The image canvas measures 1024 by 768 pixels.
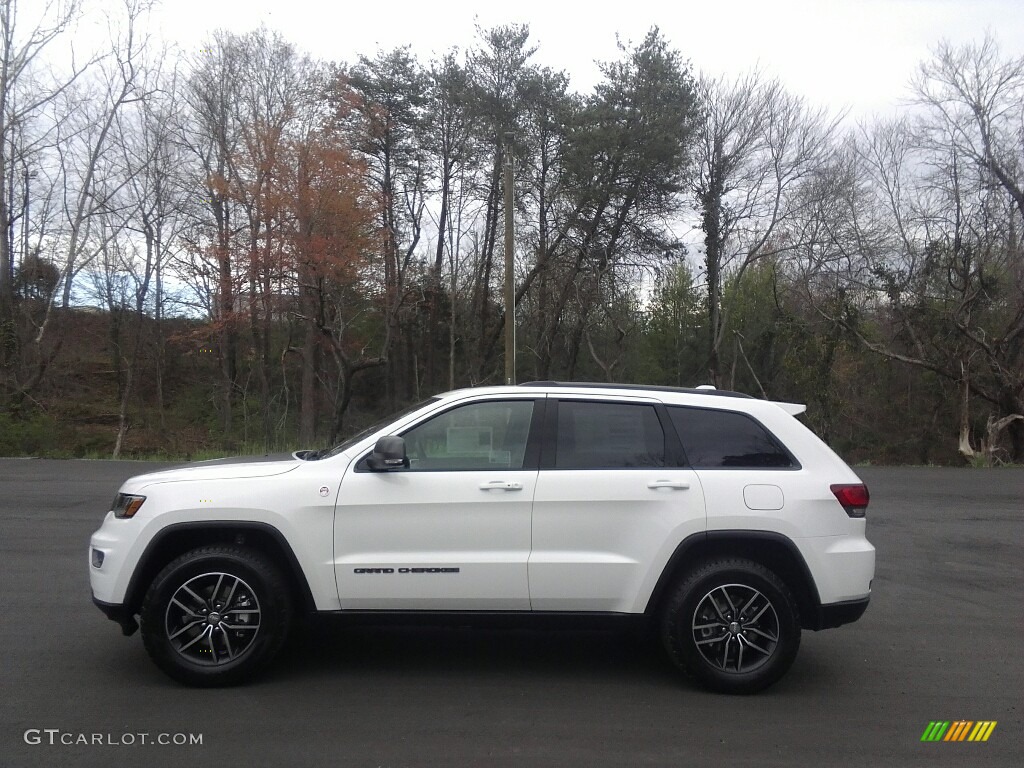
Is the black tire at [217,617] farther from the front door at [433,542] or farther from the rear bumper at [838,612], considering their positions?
the rear bumper at [838,612]

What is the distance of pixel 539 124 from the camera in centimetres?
3359

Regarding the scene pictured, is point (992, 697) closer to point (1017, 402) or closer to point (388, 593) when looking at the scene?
point (388, 593)

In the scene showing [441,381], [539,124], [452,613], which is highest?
[539,124]

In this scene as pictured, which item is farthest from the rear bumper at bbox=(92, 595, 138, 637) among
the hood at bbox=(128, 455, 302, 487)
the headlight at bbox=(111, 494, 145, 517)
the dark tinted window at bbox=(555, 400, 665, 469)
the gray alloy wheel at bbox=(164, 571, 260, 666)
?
the dark tinted window at bbox=(555, 400, 665, 469)

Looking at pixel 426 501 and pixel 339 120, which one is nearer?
pixel 426 501

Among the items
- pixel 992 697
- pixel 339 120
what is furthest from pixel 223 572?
pixel 339 120

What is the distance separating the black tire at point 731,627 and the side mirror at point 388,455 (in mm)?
1810

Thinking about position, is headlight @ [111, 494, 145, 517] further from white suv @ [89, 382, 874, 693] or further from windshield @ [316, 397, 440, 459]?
windshield @ [316, 397, 440, 459]

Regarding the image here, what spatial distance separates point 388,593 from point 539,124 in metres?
30.7

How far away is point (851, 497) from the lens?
5.24 meters

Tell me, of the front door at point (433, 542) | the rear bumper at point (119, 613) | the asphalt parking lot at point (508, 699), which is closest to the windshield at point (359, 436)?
the front door at point (433, 542)

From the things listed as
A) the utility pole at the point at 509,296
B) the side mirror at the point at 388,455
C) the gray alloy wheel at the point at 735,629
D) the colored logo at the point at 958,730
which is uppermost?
the utility pole at the point at 509,296

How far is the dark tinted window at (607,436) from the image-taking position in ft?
17.4

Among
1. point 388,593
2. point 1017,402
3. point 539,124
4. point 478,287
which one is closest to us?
point 388,593
